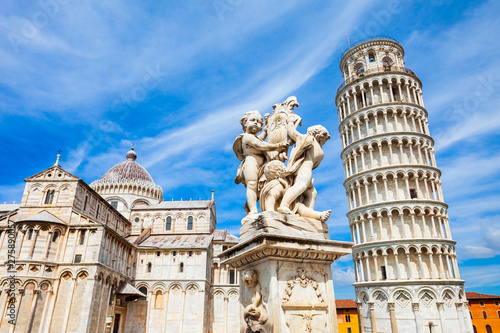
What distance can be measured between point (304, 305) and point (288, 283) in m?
0.32

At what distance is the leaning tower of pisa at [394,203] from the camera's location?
31203 millimetres

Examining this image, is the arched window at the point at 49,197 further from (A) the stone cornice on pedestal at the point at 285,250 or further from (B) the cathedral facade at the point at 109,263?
(A) the stone cornice on pedestal at the point at 285,250

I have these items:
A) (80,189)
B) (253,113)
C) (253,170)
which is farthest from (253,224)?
(80,189)

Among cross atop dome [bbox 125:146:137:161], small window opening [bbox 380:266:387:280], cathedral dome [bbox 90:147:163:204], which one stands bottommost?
small window opening [bbox 380:266:387:280]

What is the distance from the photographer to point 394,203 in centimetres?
3456

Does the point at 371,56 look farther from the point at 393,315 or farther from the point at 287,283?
the point at 287,283

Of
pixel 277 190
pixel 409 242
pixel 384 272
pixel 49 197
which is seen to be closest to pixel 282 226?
pixel 277 190

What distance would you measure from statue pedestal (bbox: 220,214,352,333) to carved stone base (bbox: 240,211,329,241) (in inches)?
4.3

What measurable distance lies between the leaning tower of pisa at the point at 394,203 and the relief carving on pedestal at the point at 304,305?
31862 millimetres

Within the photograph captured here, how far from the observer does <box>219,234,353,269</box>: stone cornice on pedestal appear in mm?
4102

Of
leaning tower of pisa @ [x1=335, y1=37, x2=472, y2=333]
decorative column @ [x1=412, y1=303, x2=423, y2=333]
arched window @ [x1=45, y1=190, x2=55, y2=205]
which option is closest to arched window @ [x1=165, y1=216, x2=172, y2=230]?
arched window @ [x1=45, y1=190, x2=55, y2=205]

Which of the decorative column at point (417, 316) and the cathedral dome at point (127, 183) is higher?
the cathedral dome at point (127, 183)

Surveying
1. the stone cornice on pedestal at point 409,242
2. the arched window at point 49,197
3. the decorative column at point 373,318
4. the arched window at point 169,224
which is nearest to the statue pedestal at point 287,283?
the stone cornice on pedestal at point 409,242

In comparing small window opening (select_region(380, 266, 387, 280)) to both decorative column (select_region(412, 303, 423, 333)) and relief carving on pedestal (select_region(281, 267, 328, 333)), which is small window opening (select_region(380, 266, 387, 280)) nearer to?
decorative column (select_region(412, 303, 423, 333))
